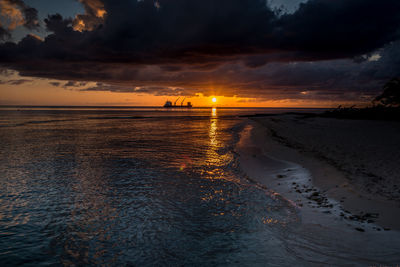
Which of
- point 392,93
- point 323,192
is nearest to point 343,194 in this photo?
point 323,192

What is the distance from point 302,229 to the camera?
7293 millimetres

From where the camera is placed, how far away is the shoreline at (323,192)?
7571 mm

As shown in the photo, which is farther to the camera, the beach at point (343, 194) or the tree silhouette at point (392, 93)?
the tree silhouette at point (392, 93)

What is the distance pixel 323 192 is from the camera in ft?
33.4

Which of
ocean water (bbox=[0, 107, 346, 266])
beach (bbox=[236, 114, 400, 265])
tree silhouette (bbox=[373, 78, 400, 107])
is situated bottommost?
ocean water (bbox=[0, 107, 346, 266])

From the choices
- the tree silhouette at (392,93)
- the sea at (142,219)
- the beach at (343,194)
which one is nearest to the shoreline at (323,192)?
the beach at (343,194)

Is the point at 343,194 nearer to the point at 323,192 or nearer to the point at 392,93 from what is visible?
the point at 323,192

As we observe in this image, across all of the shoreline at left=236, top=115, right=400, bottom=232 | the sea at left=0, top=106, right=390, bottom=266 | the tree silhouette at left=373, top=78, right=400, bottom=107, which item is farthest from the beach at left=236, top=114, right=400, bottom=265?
the tree silhouette at left=373, top=78, right=400, bottom=107

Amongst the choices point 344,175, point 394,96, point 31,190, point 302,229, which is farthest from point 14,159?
point 394,96

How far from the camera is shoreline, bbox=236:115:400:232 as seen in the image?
7.57 meters

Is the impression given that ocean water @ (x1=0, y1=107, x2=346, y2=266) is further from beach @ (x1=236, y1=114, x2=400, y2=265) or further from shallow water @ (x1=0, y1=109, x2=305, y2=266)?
beach @ (x1=236, y1=114, x2=400, y2=265)

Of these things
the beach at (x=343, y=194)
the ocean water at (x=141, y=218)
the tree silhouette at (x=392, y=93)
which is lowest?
the ocean water at (x=141, y=218)

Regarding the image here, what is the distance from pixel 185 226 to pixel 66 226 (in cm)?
395

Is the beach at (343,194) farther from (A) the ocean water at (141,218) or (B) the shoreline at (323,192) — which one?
(A) the ocean water at (141,218)
